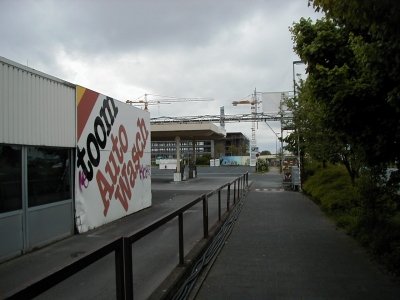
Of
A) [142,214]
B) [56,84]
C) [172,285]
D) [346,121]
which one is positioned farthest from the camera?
A: [142,214]

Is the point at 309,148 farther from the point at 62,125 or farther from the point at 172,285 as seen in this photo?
the point at 172,285

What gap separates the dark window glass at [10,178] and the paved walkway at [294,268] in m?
4.21

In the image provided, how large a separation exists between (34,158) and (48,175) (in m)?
0.72

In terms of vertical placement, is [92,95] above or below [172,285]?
above

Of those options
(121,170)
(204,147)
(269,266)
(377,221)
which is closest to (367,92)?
(269,266)

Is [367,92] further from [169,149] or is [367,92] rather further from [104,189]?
[169,149]

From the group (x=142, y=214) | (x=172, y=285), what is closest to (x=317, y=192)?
(x=142, y=214)

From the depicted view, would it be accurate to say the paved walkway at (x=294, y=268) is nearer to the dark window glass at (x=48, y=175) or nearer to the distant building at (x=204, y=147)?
the dark window glass at (x=48, y=175)

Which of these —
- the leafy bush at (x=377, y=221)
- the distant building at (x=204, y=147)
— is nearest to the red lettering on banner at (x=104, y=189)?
the leafy bush at (x=377, y=221)

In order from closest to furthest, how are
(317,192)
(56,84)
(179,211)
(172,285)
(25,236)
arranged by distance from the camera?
(172,285) → (179,211) → (25,236) → (56,84) → (317,192)

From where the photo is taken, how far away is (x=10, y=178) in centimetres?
955

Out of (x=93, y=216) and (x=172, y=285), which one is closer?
(x=172, y=285)

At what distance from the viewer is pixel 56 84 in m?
11.4

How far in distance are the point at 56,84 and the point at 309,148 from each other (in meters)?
11.0
